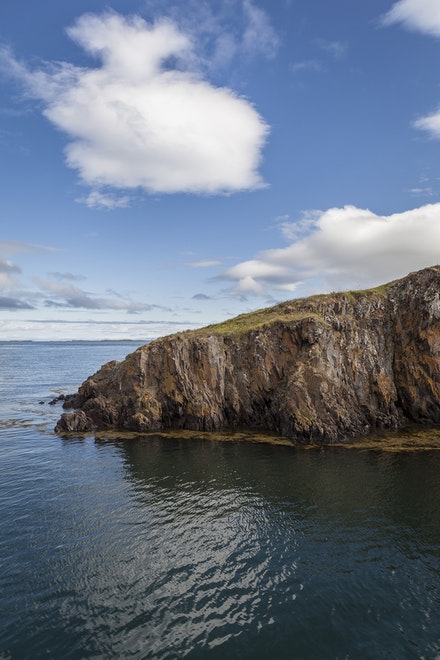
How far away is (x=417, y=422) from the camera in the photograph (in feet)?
174

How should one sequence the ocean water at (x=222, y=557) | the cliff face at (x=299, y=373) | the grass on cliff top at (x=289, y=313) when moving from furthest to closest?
1. the grass on cliff top at (x=289, y=313)
2. the cliff face at (x=299, y=373)
3. the ocean water at (x=222, y=557)

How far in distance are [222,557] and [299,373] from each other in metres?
31.6

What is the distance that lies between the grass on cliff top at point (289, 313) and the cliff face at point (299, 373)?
0.31 metres

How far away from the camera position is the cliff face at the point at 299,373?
52219 millimetres

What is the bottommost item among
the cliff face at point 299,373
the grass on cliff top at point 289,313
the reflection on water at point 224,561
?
the reflection on water at point 224,561

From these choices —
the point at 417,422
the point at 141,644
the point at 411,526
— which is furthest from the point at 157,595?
the point at 417,422

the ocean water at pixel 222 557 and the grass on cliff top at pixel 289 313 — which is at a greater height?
the grass on cliff top at pixel 289 313

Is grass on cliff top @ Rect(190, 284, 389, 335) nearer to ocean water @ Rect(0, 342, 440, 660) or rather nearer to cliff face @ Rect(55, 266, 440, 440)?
cliff face @ Rect(55, 266, 440, 440)

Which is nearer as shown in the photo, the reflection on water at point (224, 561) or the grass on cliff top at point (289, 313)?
the reflection on water at point (224, 561)

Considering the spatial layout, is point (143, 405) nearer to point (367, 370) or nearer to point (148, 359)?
point (148, 359)

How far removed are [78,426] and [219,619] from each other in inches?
1664

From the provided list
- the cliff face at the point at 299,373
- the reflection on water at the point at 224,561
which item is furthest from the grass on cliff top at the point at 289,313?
the reflection on water at the point at 224,561

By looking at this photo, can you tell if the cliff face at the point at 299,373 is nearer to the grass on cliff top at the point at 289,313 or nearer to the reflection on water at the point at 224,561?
the grass on cliff top at the point at 289,313

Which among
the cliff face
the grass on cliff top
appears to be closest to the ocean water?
the cliff face
